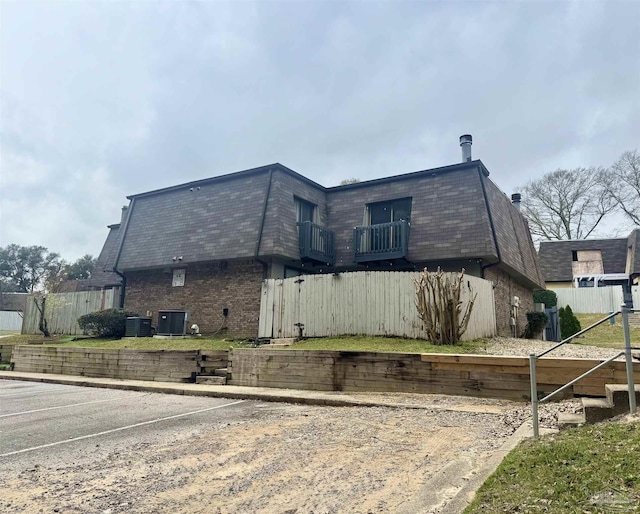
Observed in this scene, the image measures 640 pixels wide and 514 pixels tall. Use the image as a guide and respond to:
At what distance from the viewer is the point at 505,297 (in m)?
16.1

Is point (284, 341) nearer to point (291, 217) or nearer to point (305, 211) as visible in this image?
point (291, 217)

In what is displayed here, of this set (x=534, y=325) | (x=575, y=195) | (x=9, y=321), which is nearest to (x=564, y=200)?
(x=575, y=195)

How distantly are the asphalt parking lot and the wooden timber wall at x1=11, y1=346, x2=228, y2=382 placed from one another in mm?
3062

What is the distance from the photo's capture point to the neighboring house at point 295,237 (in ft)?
46.9

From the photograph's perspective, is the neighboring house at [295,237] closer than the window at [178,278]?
Yes

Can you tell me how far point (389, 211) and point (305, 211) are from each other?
306 centimetres

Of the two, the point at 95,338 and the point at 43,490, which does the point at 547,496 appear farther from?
the point at 95,338

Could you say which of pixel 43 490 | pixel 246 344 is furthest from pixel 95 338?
pixel 43 490

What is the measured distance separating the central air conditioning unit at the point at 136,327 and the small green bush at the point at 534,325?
14644 mm

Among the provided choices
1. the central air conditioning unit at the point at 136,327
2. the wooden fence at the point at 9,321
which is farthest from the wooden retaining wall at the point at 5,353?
the wooden fence at the point at 9,321

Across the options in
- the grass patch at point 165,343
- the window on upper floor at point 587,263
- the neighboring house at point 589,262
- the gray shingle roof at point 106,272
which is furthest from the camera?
the window on upper floor at point 587,263

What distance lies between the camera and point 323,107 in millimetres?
17938

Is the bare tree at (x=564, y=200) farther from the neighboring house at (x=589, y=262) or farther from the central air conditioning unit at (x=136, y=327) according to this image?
the central air conditioning unit at (x=136, y=327)

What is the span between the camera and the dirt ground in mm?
3326
